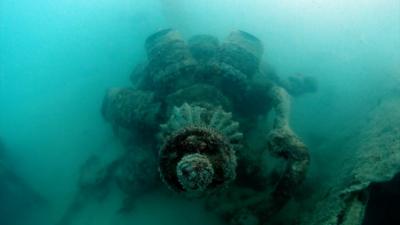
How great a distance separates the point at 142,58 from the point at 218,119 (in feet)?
22.6

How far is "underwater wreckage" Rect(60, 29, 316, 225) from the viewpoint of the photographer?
4623 mm

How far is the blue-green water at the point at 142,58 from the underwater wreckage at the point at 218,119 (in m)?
0.60

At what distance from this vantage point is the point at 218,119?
460cm

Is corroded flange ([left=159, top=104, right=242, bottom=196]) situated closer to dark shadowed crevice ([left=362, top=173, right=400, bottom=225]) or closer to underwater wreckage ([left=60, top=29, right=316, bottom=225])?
underwater wreckage ([left=60, top=29, right=316, bottom=225])

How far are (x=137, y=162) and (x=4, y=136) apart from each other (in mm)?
7736

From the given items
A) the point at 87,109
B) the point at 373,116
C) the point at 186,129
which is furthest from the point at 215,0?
the point at 186,129

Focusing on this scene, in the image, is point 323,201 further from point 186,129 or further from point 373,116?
point 373,116

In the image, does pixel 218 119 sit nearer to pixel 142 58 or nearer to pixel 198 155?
pixel 198 155

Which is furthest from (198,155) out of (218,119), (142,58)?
(142,58)

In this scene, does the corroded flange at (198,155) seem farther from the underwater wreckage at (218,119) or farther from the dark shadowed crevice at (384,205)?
the dark shadowed crevice at (384,205)

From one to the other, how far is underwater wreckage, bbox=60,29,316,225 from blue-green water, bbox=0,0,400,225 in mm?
599

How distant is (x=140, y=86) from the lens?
771 cm

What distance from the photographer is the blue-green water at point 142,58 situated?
722 centimetres

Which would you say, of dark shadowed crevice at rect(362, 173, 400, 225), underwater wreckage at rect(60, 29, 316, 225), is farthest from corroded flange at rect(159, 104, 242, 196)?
dark shadowed crevice at rect(362, 173, 400, 225)
